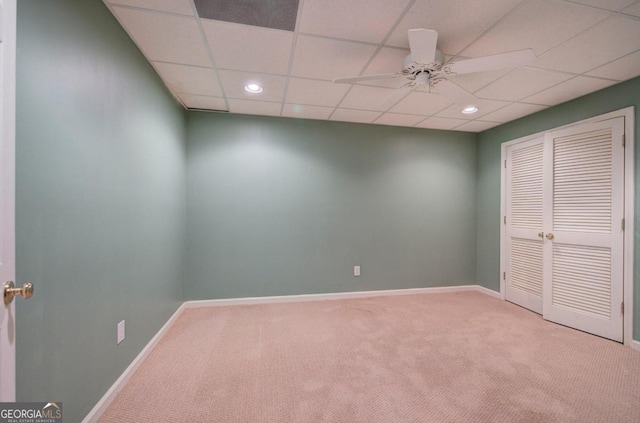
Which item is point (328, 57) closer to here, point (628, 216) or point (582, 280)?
point (628, 216)

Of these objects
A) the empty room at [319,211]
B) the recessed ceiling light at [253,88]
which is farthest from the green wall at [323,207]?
the recessed ceiling light at [253,88]

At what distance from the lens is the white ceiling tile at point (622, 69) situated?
1.96 m

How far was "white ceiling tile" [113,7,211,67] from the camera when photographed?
5.23 ft

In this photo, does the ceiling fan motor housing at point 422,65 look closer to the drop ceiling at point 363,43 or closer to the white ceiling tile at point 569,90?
the drop ceiling at point 363,43

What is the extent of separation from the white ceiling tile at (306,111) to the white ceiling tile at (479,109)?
144 centimetres

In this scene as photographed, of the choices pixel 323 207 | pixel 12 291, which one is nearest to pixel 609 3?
pixel 323 207

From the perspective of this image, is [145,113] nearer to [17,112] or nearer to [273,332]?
[17,112]

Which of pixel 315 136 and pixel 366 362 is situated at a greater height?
pixel 315 136

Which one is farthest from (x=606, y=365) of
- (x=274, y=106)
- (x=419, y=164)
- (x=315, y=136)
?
(x=274, y=106)

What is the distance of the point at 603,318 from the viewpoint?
7.98ft

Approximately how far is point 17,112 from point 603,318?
447 centimetres

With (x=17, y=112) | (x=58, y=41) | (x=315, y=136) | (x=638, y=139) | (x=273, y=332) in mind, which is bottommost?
(x=273, y=332)

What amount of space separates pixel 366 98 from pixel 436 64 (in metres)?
1.08

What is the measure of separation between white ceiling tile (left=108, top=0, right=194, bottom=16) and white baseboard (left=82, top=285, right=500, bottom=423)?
2389 millimetres
